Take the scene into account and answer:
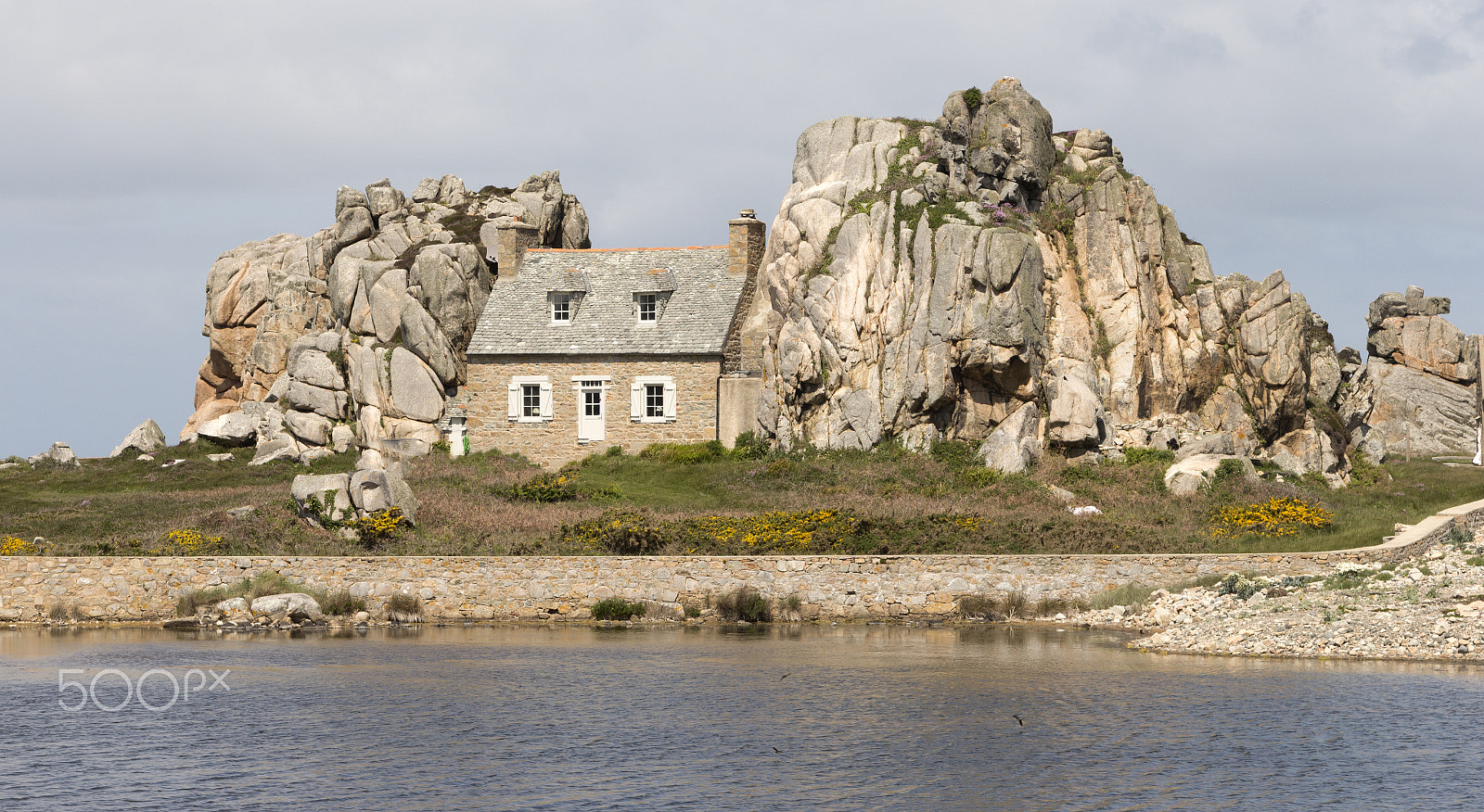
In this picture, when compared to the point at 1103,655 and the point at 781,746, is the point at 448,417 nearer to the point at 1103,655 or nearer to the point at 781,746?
the point at 1103,655

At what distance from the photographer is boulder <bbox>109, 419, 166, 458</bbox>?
59250mm

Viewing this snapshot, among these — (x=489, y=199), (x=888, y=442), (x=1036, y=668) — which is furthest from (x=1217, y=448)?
(x=489, y=199)

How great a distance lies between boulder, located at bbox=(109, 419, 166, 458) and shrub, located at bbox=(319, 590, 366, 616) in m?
28.8

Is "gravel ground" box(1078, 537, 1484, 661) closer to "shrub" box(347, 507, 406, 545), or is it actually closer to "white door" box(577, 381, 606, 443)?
"shrub" box(347, 507, 406, 545)

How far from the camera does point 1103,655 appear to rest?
28.2 metres

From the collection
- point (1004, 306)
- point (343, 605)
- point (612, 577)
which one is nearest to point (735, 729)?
point (612, 577)

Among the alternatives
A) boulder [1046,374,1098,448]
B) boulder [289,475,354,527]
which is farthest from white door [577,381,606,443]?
boulder [1046,374,1098,448]

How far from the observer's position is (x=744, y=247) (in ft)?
180

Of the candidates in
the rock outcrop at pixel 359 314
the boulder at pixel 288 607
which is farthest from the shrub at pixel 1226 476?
the rock outcrop at pixel 359 314

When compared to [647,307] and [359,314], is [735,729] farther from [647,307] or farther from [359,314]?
[359,314]

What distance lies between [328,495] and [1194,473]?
25410mm

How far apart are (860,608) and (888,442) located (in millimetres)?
13788

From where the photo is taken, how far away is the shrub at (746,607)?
3353 cm

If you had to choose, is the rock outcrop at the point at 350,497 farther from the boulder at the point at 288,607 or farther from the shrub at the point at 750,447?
the shrub at the point at 750,447
